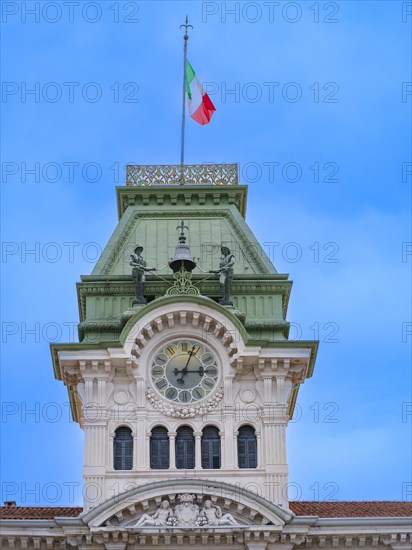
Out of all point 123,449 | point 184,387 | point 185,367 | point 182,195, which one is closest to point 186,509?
point 123,449

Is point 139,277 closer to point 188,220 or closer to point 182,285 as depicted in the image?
point 182,285

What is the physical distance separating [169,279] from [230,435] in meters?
6.14

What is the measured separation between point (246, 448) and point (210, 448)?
3.90 ft

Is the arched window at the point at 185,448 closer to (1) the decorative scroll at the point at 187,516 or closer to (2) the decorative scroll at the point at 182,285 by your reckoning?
(1) the decorative scroll at the point at 187,516

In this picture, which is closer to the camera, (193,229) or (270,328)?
Answer: (270,328)

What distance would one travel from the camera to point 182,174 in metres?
58.7

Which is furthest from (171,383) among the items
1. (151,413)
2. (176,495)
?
(176,495)

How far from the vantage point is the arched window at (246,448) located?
51.1 m

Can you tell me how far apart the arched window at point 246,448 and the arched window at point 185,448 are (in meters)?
1.55

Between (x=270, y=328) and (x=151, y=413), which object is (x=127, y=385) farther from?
(x=270, y=328)

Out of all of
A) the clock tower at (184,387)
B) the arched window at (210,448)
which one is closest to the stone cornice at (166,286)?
the clock tower at (184,387)

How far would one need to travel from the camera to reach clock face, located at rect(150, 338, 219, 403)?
52000 mm

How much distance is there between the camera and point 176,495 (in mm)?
49062

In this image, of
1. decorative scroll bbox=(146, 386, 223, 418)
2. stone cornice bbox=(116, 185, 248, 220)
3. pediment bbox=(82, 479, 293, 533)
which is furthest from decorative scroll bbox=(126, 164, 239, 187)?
pediment bbox=(82, 479, 293, 533)
